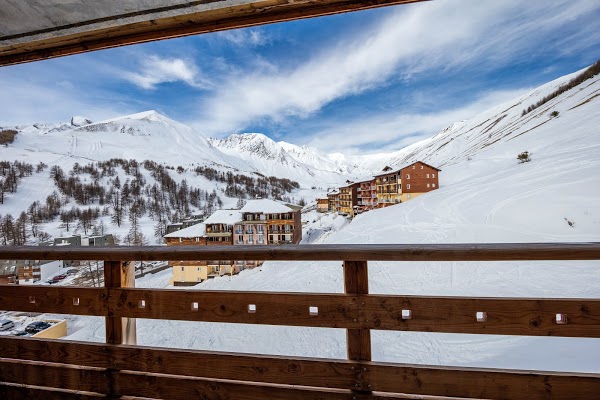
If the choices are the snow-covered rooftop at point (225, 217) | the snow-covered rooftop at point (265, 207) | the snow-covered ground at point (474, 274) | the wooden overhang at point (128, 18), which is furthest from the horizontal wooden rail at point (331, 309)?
the snow-covered rooftop at point (265, 207)

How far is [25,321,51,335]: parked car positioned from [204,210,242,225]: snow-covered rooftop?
40.9ft

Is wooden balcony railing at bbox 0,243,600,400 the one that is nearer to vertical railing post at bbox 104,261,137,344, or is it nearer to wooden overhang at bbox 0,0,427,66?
vertical railing post at bbox 104,261,137,344

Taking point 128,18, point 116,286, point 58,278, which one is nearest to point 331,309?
point 116,286

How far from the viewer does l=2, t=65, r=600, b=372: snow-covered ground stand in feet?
15.4

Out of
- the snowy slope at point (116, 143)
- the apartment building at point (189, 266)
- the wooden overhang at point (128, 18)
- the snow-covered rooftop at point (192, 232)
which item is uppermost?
the snowy slope at point (116, 143)

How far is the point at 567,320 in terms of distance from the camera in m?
1.20

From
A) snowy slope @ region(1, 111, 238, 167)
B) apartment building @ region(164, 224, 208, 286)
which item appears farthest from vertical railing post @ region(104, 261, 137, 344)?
snowy slope @ region(1, 111, 238, 167)

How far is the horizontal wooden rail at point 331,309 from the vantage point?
1225 millimetres

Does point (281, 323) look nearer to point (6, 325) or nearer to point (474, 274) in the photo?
→ point (474, 274)

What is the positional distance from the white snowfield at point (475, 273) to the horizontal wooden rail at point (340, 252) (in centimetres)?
133

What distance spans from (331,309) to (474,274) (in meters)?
9.24

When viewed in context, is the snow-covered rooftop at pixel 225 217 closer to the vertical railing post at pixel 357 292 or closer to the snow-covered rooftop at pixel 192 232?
the snow-covered rooftop at pixel 192 232

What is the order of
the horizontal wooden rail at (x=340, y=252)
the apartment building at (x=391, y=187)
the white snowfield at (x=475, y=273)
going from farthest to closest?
the apartment building at (x=391, y=187), the white snowfield at (x=475, y=273), the horizontal wooden rail at (x=340, y=252)

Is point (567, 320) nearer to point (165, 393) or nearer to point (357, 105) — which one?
point (165, 393)
